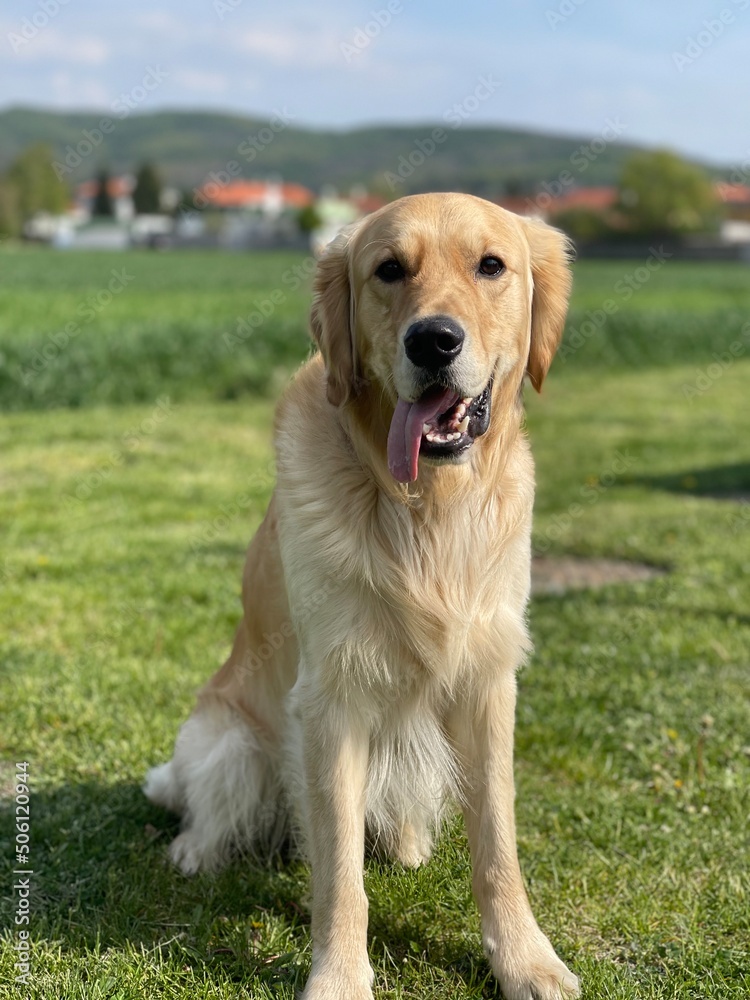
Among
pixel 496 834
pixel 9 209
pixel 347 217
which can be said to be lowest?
pixel 496 834

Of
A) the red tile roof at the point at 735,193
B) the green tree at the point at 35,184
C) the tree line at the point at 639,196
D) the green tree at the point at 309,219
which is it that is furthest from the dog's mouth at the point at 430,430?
the red tile roof at the point at 735,193

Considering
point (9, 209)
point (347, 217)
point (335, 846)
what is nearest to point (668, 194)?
point (347, 217)

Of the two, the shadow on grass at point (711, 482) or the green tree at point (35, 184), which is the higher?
the green tree at point (35, 184)

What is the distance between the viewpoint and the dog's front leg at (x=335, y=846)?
→ 2.39 metres

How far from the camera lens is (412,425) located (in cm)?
237

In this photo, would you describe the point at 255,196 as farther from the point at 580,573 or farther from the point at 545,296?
the point at 545,296

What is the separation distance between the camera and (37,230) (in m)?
94.7

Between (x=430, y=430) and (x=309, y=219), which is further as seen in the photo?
(x=309, y=219)

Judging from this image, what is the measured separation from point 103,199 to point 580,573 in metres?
130

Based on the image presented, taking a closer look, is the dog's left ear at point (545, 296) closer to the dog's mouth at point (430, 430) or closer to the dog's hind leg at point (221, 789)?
the dog's mouth at point (430, 430)

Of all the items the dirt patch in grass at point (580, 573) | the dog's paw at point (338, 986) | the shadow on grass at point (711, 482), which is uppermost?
the dog's paw at point (338, 986)

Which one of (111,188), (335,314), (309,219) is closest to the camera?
(335,314)

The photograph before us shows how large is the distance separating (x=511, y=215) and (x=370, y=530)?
980 mm

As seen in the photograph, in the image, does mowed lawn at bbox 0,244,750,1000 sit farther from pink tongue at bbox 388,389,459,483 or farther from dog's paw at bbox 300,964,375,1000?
pink tongue at bbox 388,389,459,483
